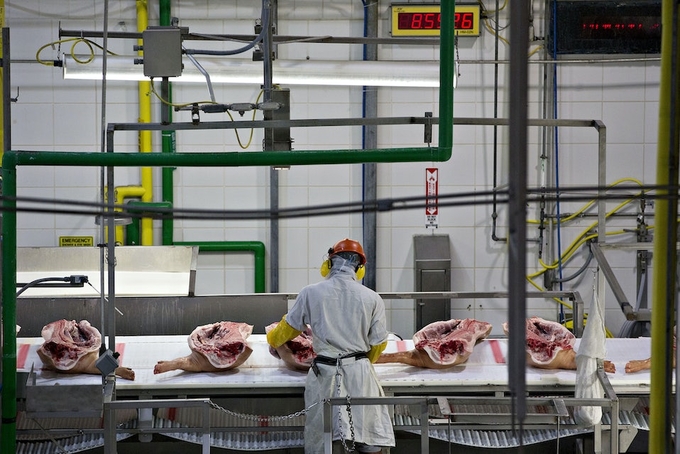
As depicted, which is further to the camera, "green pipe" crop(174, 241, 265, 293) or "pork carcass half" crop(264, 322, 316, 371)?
"green pipe" crop(174, 241, 265, 293)

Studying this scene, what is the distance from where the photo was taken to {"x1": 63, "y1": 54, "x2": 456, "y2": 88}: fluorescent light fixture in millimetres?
5832

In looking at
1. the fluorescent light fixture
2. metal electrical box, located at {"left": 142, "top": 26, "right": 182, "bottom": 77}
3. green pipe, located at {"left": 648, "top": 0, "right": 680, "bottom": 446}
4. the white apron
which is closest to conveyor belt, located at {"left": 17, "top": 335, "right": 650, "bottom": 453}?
the white apron

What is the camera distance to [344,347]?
5184mm

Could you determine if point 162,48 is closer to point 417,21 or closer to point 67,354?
point 67,354

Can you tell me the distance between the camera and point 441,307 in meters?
7.64

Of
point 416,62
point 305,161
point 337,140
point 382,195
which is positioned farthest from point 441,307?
point 305,161

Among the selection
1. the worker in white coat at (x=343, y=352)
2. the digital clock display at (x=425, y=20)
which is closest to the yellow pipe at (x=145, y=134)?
the digital clock display at (x=425, y=20)

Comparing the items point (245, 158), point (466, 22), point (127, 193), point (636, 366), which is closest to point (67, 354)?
point (245, 158)

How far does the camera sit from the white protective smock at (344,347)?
5.10 metres

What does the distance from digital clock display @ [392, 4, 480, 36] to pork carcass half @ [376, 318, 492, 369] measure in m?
3.09

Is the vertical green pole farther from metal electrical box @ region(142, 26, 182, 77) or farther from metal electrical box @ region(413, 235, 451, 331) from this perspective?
metal electrical box @ region(413, 235, 451, 331)

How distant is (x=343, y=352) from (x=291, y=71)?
1863 millimetres

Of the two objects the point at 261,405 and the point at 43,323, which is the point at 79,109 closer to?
the point at 43,323

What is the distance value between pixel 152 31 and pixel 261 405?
90.0 inches
